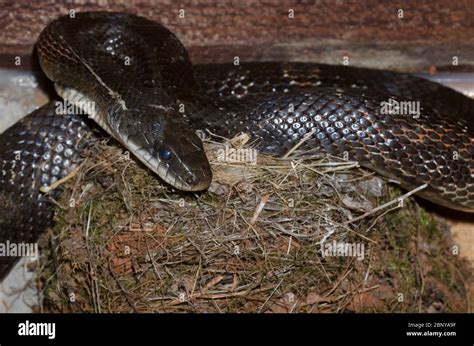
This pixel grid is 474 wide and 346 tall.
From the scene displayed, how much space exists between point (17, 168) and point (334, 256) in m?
2.16

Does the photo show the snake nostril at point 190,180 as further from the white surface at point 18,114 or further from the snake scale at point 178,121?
the white surface at point 18,114

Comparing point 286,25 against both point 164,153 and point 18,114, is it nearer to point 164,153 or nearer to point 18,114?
point 164,153

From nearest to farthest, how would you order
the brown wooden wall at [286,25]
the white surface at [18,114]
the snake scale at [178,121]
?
the snake scale at [178,121] → the brown wooden wall at [286,25] → the white surface at [18,114]

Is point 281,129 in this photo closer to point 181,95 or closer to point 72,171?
point 181,95

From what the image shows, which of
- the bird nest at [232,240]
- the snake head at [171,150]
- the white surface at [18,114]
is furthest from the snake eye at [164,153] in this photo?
A: the white surface at [18,114]

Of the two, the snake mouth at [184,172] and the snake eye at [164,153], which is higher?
the snake eye at [164,153]

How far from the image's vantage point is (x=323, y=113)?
189 inches

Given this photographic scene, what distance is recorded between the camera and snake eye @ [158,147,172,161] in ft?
14.9

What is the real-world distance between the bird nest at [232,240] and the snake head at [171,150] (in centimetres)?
16

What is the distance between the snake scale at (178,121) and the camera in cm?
473

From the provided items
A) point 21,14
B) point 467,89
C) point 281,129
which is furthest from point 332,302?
point 21,14

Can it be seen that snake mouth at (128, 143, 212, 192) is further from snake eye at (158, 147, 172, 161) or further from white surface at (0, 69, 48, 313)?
white surface at (0, 69, 48, 313)

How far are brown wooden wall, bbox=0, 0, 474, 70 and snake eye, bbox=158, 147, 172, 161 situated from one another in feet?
3.30

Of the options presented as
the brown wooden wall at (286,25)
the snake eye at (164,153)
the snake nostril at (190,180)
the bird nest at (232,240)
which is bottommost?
the bird nest at (232,240)
